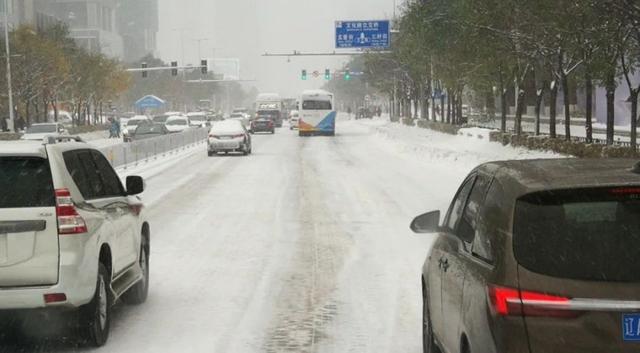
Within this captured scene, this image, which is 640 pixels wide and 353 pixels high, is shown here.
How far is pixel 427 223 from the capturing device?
6.67 meters

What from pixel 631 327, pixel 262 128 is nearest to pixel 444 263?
pixel 631 327

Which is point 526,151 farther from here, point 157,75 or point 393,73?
point 157,75

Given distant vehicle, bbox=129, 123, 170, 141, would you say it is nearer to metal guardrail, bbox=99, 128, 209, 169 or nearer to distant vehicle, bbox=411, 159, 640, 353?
metal guardrail, bbox=99, 128, 209, 169

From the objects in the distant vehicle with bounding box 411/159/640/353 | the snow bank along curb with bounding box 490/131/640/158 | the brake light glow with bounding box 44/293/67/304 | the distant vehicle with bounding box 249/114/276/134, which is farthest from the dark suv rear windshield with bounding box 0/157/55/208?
the distant vehicle with bounding box 249/114/276/134

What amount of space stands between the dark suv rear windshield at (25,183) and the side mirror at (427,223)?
8.66 ft

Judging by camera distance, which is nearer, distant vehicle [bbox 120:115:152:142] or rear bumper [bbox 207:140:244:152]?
rear bumper [bbox 207:140:244:152]

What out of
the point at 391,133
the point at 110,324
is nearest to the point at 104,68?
the point at 391,133

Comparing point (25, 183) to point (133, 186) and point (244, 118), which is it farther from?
point (244, 118)

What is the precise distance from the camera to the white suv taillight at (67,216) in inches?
271

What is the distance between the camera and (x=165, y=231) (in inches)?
619

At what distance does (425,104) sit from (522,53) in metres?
39.9

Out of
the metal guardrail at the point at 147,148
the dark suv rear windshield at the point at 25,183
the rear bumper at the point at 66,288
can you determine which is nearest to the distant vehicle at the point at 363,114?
the metal guardrail at the point at 147,148

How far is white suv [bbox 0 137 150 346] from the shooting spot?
6.79m

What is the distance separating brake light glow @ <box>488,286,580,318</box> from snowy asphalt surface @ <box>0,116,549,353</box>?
3374mm
